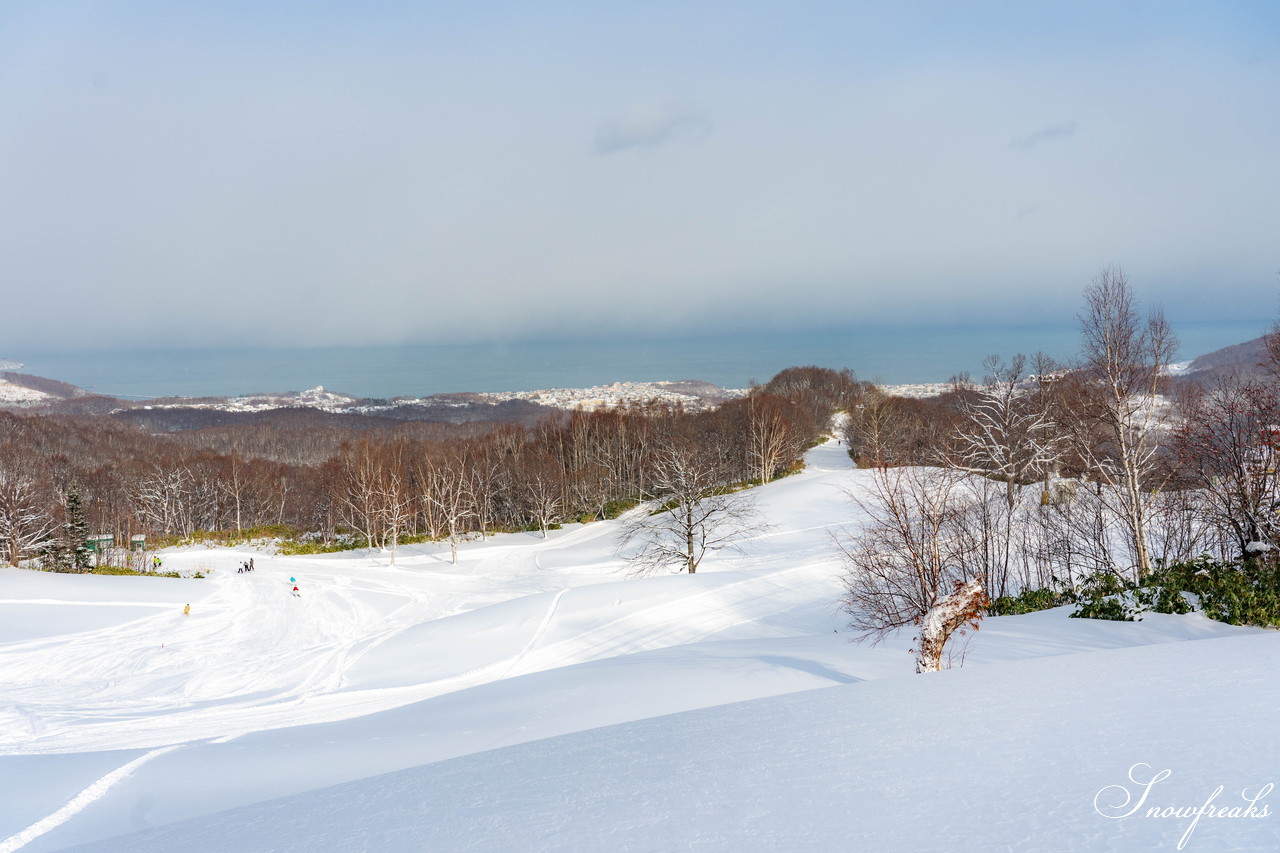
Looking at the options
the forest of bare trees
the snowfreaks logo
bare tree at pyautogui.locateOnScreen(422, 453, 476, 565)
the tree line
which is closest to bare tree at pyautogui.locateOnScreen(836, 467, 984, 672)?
the tree line

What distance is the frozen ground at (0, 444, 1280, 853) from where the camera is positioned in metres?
3.20

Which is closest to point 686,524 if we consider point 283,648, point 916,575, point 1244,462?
point 916,575

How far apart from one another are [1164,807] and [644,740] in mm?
3475

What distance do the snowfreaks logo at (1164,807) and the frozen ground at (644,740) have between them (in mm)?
34

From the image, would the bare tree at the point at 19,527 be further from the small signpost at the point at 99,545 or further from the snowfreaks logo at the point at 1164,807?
the snowfreaks logo at the point at 1164,807

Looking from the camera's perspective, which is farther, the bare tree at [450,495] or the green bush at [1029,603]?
the bare tree at [450,495]

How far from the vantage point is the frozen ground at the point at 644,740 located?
320cm

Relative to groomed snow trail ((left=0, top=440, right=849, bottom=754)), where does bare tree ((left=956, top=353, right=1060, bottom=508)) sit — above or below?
Result: above

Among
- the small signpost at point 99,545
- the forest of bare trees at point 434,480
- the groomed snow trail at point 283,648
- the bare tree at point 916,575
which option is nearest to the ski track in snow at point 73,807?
the groomed snow trail at point 283,648

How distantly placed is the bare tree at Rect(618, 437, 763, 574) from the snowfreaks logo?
25718mm

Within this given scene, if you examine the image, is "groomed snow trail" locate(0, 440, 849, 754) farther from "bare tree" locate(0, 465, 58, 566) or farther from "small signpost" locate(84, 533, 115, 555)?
"bare tree" locate(0, 465, 58, 566)

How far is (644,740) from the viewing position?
535cm

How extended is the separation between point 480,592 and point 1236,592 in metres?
26.4

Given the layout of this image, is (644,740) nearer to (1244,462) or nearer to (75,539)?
(1244,462)
